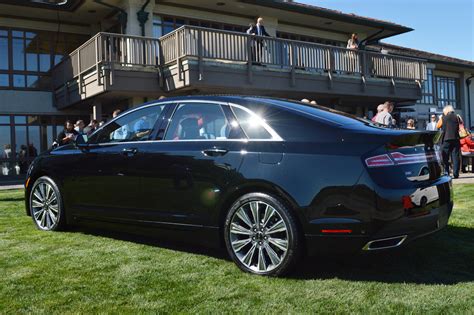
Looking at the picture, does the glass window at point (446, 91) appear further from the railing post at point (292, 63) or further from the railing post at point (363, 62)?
the railing post at point (292, 63)

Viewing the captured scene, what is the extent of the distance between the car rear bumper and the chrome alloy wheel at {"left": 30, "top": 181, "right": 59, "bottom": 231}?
3.39 meters

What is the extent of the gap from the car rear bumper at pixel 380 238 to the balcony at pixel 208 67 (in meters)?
10.2

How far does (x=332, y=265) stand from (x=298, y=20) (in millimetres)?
17413

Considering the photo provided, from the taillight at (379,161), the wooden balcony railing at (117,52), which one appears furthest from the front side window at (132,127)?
the wooden balcony railing at (117,52)

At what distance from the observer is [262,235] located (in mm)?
4047

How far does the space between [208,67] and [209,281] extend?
1049 centimetres

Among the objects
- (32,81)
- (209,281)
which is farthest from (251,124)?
(32,81)

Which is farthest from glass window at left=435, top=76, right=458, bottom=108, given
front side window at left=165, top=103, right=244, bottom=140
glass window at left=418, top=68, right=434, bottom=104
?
front side window at left=165, top=103, right=244, bottom=140

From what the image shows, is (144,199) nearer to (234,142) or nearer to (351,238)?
(234,142)

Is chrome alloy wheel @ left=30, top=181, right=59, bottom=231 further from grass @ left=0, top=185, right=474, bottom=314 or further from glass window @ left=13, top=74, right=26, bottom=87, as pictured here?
glass window @ left=13, top=74, right=26, bottom=87

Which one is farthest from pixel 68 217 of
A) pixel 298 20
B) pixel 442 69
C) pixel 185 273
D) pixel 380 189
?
pixel 442 69

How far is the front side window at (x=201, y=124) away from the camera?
4.46 m

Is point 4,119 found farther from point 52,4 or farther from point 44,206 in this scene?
point 44,206

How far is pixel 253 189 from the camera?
4125 mm
